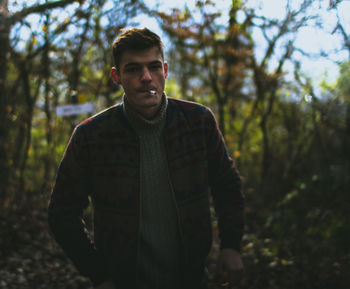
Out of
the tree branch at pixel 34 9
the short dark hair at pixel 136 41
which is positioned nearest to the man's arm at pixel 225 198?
the short dark hair at pixel 136 41

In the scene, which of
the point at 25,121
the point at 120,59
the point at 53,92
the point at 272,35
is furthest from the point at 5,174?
the point at 272,35

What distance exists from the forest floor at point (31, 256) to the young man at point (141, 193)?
1.91m

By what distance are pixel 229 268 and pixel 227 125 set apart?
19.0 feet

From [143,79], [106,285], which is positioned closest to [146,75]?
[143,79]

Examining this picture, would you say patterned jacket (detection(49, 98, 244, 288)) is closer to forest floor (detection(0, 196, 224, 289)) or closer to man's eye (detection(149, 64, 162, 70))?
man's eye (detection(149, 64, 162, 70))

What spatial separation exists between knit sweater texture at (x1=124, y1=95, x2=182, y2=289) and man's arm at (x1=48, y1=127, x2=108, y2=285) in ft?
0.86

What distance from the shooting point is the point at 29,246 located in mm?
4734

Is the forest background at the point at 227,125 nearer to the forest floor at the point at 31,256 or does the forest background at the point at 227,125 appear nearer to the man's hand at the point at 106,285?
the forest floor at the point at 31,256

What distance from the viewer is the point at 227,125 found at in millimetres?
7609

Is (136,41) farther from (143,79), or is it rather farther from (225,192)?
(225,192)

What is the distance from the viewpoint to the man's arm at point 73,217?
1.89 meters

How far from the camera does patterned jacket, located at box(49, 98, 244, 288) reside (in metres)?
1.90

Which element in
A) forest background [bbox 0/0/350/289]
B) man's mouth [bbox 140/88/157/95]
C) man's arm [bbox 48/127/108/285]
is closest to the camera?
man's arm [bbox 48/127/108/285]

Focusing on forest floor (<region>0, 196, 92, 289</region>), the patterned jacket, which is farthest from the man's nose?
forest floor (<region>0, 196, 92, 289</region>)
